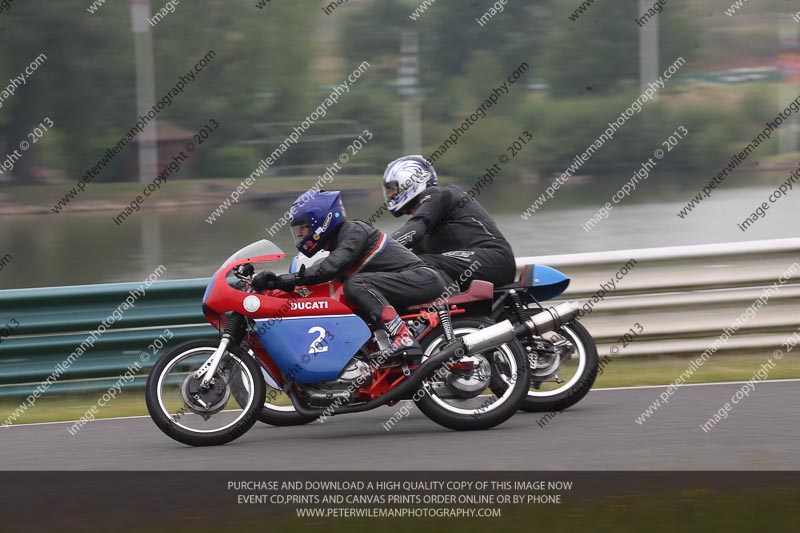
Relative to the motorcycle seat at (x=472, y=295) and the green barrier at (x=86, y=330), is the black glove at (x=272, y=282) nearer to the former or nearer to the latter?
the motorcycle seat at (x=472, y=295)

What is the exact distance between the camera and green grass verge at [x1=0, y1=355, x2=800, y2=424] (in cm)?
827

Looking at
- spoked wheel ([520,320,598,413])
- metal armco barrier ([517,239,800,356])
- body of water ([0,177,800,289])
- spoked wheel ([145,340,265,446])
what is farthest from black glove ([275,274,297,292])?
body of water ([0,177,800,289])

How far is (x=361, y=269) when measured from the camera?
7.02 metres

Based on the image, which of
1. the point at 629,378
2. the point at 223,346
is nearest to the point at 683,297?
the point at 629,378

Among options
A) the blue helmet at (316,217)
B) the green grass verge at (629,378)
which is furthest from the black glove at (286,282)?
the green grass verge at (629,378)

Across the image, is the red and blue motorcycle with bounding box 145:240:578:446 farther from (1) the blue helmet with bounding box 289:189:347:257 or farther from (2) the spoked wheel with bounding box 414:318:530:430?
(1) the blue helmet with bounding box 289:189:347:257

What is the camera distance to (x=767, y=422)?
6680 millimetres

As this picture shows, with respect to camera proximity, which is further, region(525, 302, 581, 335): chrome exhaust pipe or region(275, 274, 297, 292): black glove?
region(525, 302, 581, 335): chrome exhaust pipe

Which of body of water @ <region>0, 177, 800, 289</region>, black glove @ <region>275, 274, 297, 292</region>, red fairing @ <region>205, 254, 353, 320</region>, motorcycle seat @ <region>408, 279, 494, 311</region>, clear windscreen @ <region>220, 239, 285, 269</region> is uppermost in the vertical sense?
clear windscreen @ <region>220, 239, 285, 269</region>

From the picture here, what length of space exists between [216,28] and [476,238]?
163ft

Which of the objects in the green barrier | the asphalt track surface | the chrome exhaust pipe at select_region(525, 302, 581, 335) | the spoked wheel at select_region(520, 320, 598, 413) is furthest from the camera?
the green barrier

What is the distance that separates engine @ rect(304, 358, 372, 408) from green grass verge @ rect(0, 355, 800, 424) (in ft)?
6.18

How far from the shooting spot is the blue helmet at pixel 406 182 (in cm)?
747
